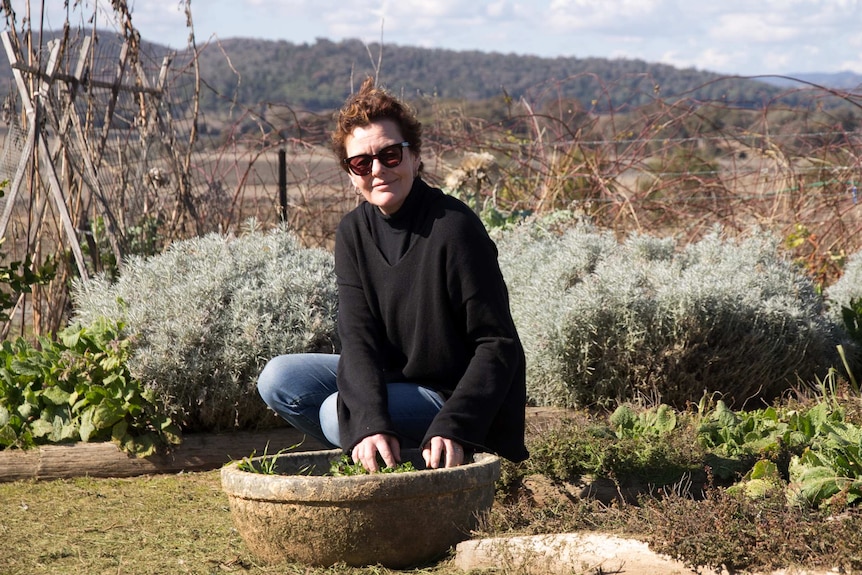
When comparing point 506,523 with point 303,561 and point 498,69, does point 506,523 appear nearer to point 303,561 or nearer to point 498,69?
point 303,561

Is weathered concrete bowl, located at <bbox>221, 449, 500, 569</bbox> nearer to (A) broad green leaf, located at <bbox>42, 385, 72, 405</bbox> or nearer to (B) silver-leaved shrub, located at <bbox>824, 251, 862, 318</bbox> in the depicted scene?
(A) broad green leaf, located at <bbox>42, 385, 72, 405</bbox>

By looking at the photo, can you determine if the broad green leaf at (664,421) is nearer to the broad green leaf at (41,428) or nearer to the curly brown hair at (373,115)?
the curly brown hair at (373,115)

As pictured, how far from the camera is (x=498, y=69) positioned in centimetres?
9131

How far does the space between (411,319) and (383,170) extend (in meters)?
0.50

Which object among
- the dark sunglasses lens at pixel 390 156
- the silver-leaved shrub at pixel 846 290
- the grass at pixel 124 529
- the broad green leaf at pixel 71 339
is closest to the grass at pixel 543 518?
the grass at pixel 124 529

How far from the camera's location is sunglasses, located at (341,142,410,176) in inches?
127

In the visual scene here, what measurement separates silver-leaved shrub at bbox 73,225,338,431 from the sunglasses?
4.77 ft

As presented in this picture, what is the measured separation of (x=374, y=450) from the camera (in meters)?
2.96

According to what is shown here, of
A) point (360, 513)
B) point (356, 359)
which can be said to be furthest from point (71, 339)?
point (360, 513)

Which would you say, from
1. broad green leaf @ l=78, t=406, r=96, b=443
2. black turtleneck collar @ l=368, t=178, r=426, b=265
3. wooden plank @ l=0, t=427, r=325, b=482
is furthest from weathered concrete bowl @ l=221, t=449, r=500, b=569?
broad green leaf @ l=78, t=406, r=96, b=443

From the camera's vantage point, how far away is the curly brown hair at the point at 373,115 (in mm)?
3240

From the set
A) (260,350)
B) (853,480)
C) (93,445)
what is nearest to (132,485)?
(93,445)

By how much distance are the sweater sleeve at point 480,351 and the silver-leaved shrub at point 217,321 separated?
1571 millimetres

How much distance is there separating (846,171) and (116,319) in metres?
5.78
